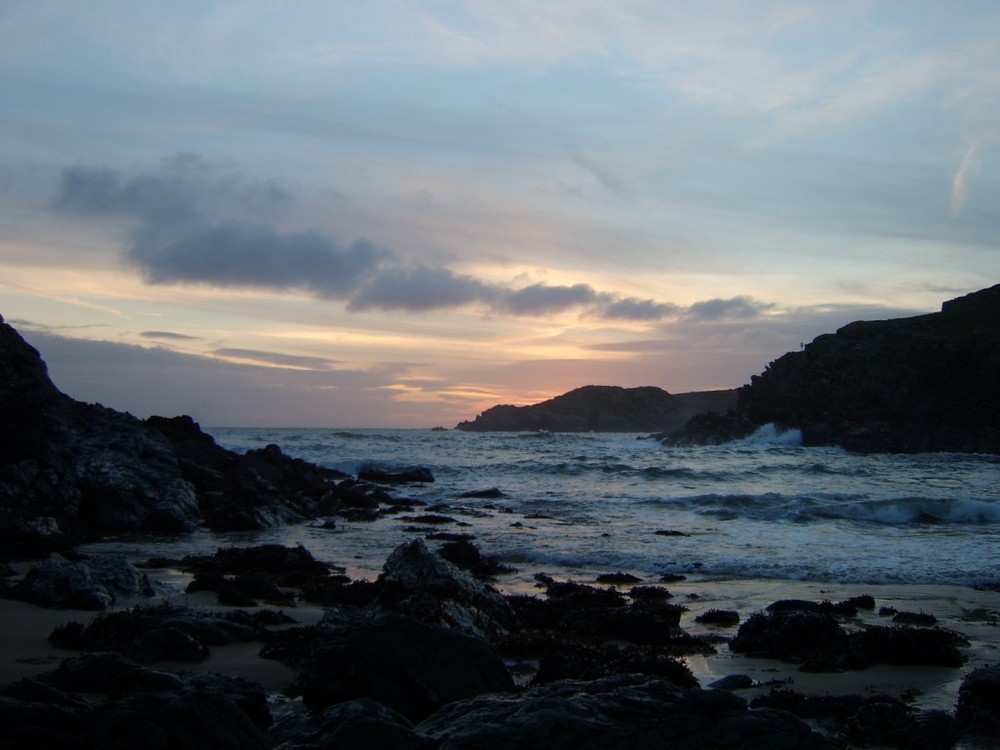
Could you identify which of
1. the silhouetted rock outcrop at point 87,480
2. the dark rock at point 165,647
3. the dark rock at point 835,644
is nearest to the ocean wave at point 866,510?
the silhouetted rock outcrop at point 87,480

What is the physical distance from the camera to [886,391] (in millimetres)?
86438

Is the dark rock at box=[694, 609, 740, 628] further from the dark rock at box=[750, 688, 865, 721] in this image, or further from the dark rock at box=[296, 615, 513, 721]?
the dark rock at box=[296, 615, 513, 721]

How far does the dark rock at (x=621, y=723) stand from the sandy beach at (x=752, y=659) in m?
4.38

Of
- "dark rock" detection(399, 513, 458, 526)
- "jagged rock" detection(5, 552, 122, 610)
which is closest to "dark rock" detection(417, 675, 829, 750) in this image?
"jagged rock" detection(5, 552, 122, 610)

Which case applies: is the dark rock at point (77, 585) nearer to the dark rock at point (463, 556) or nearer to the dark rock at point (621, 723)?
the dark rock at point (463, 556)

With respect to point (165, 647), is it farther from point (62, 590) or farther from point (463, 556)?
point (463, 556)

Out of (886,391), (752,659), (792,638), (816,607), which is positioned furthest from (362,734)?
(886,391)

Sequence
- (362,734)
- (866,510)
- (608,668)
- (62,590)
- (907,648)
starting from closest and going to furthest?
1. (362,734)
2. (608,668)
3. (907,648)
4. (62,590)
5. (866,510)

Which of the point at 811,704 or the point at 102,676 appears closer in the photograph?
the point at 102,676

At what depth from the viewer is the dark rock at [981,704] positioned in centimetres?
751

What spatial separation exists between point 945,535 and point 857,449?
59.9 m

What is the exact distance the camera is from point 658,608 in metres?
14.1

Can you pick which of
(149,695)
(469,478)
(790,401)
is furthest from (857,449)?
(149,695)

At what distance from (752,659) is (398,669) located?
6067 mm
